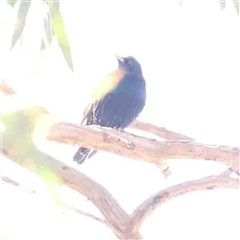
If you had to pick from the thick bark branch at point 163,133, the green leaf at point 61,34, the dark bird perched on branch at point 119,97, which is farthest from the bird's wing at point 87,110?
the green leaf at point 61,34

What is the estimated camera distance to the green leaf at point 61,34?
0.72 meters

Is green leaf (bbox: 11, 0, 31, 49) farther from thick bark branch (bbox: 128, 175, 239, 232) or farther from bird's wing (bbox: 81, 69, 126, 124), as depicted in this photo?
bird's wing (bbox: 81, 69, 126, 124)

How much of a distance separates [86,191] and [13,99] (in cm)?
21

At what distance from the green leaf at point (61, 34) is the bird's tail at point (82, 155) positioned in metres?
0.52

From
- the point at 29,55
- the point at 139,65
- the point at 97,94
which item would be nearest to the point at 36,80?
the point at 29,55

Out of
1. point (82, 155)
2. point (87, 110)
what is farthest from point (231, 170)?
point (87, 110)

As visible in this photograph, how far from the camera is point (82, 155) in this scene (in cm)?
122

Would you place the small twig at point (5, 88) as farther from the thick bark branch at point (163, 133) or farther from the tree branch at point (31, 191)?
the thick bark branch at point (163, 133)

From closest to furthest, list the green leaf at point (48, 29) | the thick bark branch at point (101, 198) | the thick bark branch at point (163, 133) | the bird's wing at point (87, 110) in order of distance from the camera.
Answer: the thick bark branch at point (101, 198) → the green leaf at point (48, 29) → the thick bark branch at point (163, 133) → the bird's wing at point (87, 110)

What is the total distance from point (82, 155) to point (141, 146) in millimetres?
522

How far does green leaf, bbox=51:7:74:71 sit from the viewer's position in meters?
0.72

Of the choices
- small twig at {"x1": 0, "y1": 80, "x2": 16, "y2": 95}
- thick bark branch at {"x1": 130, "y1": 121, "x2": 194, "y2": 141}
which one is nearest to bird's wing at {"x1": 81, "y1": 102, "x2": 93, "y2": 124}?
thick bark branch at {"x1": 130, "y1": 121, "x2": 194, "y2": 141}

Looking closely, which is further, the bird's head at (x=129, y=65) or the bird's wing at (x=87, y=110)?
the bird's head at (x=129, y=65)

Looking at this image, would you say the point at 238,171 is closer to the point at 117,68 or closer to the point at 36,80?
the point at 36,80
